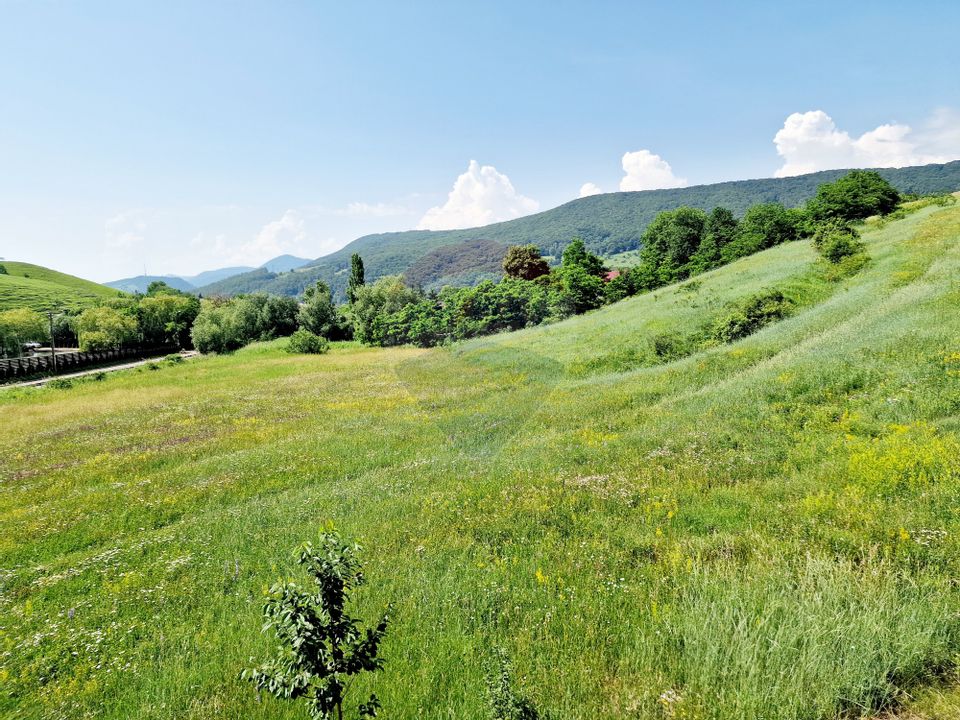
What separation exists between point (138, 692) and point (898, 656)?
8.83 meters

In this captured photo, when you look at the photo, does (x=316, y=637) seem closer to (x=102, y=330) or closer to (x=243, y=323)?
(x=243, y=323)

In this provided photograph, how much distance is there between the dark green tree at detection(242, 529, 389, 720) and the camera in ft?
11.7

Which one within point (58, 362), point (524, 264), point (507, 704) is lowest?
point (507, 704)

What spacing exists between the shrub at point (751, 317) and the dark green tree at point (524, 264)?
6382 centimetres

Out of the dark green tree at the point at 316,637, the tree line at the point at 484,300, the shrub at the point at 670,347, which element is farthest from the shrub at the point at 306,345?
the dark green tree at the point at 316,637

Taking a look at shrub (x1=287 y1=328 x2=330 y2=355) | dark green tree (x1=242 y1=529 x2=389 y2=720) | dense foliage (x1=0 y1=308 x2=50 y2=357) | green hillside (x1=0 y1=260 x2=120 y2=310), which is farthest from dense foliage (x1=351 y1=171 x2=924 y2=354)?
green hillside (x1=0 y1=260 x2=120 y2=310)

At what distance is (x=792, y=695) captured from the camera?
4230 mm

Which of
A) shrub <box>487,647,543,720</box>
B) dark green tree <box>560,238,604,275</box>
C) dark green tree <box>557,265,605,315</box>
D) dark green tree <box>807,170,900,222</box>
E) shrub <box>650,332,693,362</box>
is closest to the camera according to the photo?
shrub <box>487,647,543,720</box>

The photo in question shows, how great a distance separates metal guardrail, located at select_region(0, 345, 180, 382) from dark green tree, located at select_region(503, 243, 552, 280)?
78.4 metres

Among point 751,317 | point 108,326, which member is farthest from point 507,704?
point 108,326

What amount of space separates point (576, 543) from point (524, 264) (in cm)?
8720

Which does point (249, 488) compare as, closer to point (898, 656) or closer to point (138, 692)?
→ point (138, 692)

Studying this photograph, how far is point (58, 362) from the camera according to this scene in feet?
219

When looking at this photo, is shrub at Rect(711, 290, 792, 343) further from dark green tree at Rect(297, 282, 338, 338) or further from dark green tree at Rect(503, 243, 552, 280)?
dark green tree at Rect(297, 282, 338, 338)
